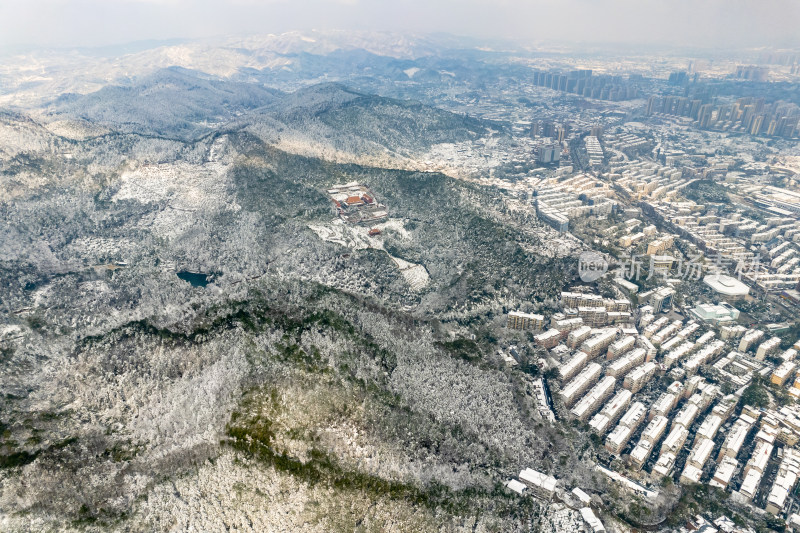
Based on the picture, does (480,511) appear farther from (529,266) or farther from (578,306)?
(529,266)

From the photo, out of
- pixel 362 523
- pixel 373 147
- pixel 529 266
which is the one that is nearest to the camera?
pixel 362 523

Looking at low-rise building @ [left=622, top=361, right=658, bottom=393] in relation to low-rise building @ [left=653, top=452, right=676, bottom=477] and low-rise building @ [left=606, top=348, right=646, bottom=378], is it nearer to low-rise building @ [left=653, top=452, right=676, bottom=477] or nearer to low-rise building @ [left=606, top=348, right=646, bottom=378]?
low-rise building @ [left=606, top=348, right=646, bottom=378]

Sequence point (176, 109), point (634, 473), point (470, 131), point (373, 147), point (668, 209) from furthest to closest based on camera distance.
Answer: point (176, 109) < point (470, 131) < point (373, 147) < point (668, 209) < point (634, 473)

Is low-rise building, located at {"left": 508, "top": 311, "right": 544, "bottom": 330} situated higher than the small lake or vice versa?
low-rise building, located at {"left": 508, "top": 311, "right": 544, "bottom": 330}

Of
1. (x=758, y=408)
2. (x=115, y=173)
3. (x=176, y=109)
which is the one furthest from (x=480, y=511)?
(x=176, y=109)

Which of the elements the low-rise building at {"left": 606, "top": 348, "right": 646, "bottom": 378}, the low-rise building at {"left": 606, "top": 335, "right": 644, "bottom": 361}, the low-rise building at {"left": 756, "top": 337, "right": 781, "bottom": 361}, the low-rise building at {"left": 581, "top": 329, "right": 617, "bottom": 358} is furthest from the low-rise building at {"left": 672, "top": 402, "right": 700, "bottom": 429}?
the low-rise building at {"left": 756, "top": 337, "right": 781, "bottom": 361}

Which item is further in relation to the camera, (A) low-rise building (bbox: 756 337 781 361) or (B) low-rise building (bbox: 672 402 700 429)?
(A) low-rise building (bbox: 756 337 781 361)

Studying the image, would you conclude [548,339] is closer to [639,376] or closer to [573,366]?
[573,366]

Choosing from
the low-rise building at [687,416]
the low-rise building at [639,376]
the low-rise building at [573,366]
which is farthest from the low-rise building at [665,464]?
the low-rise building at [573,366]
